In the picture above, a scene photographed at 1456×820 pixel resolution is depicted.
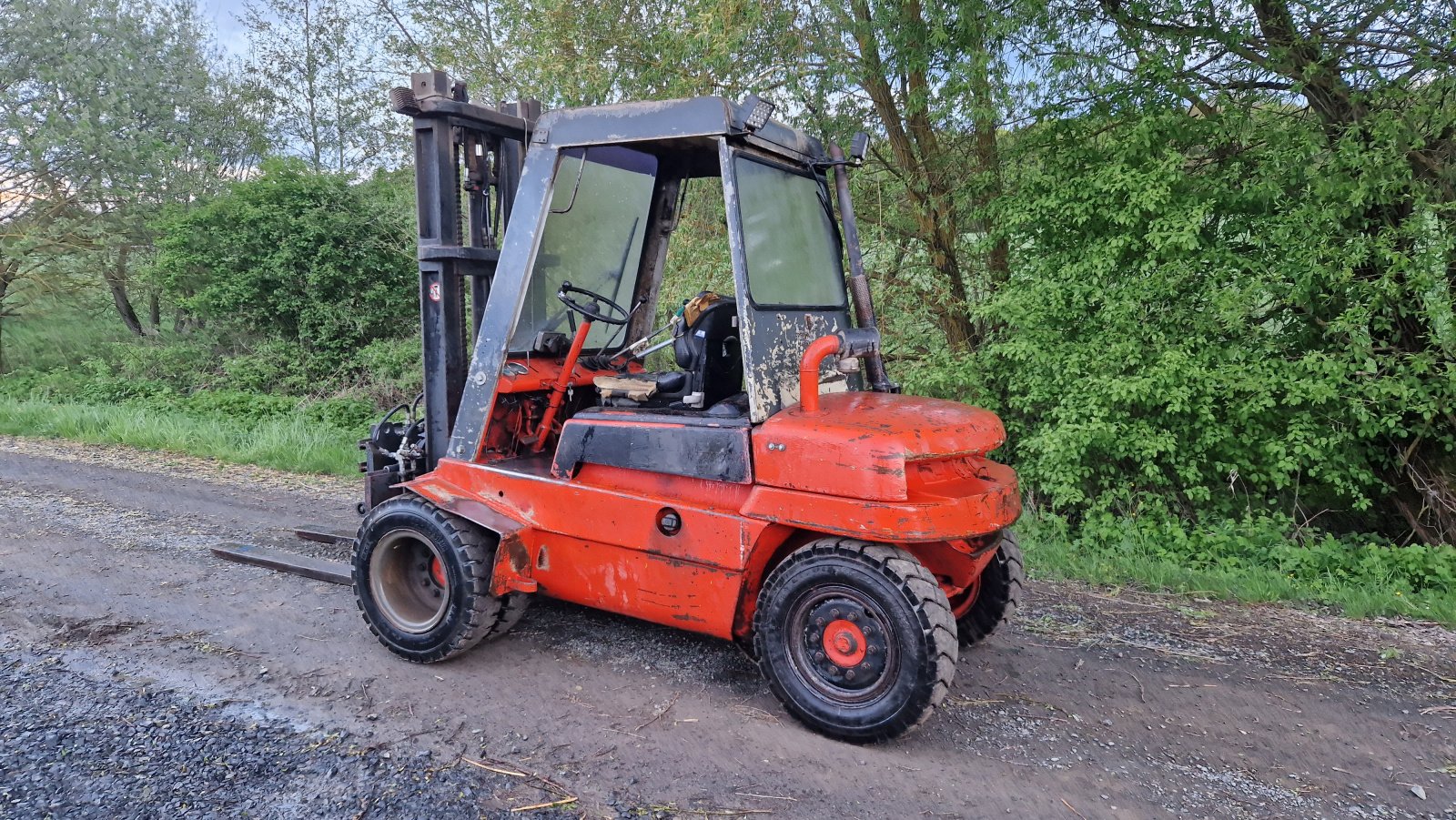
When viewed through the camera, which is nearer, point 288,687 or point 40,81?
point 288,687

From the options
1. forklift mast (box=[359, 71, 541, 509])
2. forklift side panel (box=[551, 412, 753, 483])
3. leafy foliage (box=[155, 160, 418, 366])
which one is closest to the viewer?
forklift side panel (box=[551, 412, 753, 483])

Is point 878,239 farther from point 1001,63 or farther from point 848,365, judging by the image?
point 848,365

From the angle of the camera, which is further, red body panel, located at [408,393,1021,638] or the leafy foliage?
the leafy foliage

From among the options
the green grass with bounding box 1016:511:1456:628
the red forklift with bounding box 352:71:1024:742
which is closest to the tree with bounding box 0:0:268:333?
the red forklift with bounding box 352:71:1024:742

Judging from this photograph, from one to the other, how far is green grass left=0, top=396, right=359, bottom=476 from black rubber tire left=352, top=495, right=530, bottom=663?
4.83 metres

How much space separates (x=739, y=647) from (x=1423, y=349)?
4984mm

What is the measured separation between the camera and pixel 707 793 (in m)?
3.13

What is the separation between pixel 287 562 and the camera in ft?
17.8

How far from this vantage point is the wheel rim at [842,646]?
11.2 ft

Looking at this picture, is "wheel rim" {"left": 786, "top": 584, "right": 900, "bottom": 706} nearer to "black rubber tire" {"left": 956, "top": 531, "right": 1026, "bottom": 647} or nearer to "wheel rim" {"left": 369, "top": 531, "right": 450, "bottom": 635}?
"black rubber tire" {"left": 956, "top": 531, "right": 1026, "bottom": 647}

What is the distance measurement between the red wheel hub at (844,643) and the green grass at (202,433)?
6.51 m

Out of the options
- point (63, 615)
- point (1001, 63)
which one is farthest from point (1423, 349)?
point (63, 615)

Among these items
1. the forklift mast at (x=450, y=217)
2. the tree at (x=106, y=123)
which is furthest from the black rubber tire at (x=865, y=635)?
the tree at (x=106, y=123)

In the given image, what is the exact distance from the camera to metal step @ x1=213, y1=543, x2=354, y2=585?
518cm
